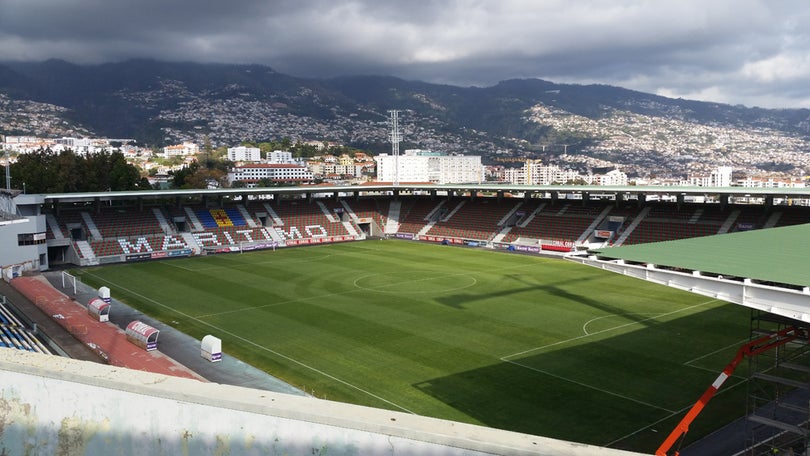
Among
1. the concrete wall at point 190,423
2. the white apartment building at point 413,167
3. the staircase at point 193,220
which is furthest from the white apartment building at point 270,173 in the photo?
the concrete wall at point 190,423

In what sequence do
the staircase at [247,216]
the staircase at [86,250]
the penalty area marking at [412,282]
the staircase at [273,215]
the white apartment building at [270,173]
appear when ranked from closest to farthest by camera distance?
the penalty area marking at [412,282] → the staircase at [86,250] → the staircase at [247,216] → the staircase at [273,215] → the white apartment building at [270,173]

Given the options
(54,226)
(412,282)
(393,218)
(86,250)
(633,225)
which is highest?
(54,226)

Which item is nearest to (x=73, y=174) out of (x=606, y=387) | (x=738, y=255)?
(x=606, y=387)

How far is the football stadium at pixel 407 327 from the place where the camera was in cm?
644

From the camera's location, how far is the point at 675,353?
2475cm

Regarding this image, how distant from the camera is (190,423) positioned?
6.11 m

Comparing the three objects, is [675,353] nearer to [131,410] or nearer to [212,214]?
[131,410]

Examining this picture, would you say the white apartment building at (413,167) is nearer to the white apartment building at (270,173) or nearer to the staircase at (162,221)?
the white apartment building at (270,173)

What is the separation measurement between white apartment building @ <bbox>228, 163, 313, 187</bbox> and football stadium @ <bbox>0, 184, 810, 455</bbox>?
92.9 metres

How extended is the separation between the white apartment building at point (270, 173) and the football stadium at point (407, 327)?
92.9 meters

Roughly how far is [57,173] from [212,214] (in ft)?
108

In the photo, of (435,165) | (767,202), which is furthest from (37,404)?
(435,165)

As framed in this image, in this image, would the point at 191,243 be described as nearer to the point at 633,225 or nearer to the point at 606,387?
the point at 633,225

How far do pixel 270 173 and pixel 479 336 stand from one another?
145545 mm
